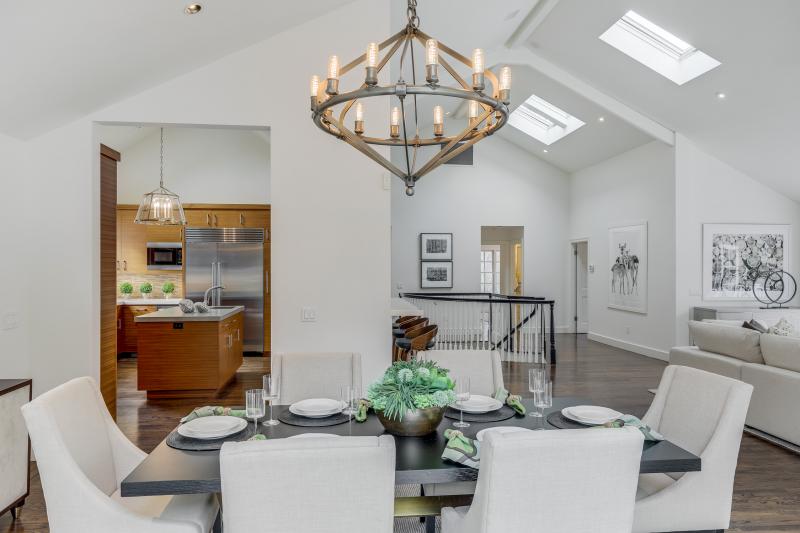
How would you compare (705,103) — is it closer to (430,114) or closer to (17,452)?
(430,114)

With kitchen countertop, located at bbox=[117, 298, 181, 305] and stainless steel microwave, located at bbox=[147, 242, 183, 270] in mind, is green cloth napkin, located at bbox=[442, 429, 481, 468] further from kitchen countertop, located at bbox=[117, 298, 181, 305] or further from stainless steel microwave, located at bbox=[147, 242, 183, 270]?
stainless steel microwave, located at bbox=[147, 242, 183, 270]

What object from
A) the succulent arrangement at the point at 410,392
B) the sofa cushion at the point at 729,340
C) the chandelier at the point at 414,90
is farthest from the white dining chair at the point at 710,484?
the sofa cushion at the point at 729,340

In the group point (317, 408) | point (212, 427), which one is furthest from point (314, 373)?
point (212, 427)

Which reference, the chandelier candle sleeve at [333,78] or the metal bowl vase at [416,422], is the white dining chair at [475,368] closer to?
the metal bowl vase at [416,422]

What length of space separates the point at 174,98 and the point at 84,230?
3.78 ft

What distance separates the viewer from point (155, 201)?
5.82 meters

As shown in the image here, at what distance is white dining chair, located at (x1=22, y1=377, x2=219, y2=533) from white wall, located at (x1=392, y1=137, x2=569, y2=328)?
27.1 ft

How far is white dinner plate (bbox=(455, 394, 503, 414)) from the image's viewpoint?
2334mm

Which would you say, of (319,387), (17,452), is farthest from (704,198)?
(17,452)

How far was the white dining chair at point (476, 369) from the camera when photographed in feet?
9.61

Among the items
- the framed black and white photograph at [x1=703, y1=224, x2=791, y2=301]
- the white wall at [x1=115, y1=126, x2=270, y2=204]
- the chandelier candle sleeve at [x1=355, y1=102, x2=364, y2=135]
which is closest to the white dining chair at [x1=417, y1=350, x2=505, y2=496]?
the chandelier candle sleeve at [x1=355, y1=102, x2=364, y2=135]

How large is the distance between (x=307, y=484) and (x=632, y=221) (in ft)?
27.4

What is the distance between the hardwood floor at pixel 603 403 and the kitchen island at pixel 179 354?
0.18 meters

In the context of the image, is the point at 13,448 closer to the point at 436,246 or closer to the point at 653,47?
the point at 653,47
